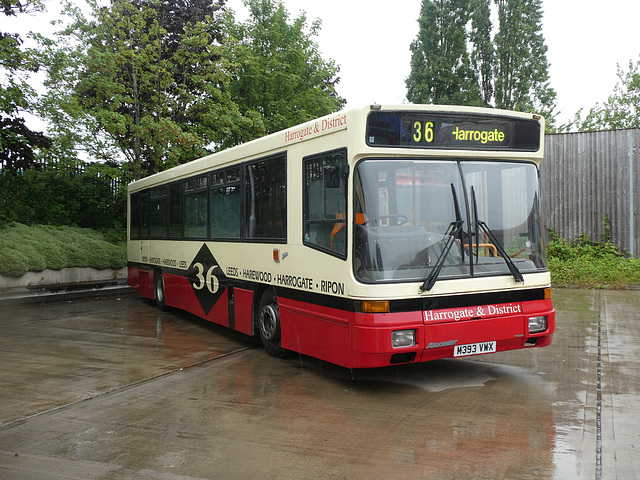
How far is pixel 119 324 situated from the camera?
11562 millimetres

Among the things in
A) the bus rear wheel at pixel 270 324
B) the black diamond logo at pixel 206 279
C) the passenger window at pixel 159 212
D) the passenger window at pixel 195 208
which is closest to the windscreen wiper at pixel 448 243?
the bus rear wheel at pixel 270 324

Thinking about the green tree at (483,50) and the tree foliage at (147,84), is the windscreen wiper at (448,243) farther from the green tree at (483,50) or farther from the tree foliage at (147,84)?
the green tree at (483,50)

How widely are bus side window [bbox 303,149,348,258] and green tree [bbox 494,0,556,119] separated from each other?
3800 centimetres

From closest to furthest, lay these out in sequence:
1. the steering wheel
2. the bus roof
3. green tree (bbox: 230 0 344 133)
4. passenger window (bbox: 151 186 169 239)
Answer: the steering wheel → the bus roof → passenger window (bbox: 151 186 169 239) → green tree (bbox: 230 0 344 133)

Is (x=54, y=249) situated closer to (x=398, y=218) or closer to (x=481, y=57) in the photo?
(x=398, y=218)

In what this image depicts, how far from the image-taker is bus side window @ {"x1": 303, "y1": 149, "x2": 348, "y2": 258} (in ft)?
21.1

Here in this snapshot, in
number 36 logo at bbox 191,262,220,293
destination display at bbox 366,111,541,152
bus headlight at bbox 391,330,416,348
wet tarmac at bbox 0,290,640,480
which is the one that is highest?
destination display at bbox 366,111,541,152

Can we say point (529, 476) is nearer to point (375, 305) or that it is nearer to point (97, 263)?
point (375, 305)

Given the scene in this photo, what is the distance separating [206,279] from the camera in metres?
10.5

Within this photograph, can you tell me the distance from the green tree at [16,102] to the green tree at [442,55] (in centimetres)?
3051

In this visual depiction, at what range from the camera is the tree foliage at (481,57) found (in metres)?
42.2

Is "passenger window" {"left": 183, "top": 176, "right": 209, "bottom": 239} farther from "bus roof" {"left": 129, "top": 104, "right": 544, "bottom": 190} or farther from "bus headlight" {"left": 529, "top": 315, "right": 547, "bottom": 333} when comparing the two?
"bus headlight" {"left": 529, "top": 315, "right": 547, "bottom": 333}

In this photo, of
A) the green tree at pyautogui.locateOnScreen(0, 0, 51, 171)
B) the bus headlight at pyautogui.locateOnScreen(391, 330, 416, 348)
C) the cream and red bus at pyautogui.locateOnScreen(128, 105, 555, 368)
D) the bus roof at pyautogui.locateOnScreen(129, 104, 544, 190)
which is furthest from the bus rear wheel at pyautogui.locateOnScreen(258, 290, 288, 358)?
the green tree at pyautogui.locateOnScreen(0, 0, 51, 171)

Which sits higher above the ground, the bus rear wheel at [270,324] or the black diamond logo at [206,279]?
the black diamond logo at [206,279]
